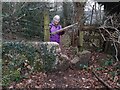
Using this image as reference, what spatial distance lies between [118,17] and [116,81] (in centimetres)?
305

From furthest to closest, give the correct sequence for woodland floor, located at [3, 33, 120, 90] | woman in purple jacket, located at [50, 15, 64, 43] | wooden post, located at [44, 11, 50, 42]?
1. woman in purple jacket, located at [50, 15, 64, 43]
2. wooden post, located at [44, 11, 50, 42]
3. woodland floor, located at [3, 33, 120, 90]

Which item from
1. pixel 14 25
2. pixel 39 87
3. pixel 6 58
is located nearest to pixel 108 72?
pixel 39 87

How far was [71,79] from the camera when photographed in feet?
20.8

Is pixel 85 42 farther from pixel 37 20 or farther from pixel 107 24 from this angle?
pixel 37 20

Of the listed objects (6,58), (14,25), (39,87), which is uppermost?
(14,25)

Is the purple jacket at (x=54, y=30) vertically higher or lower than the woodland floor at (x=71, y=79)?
higher

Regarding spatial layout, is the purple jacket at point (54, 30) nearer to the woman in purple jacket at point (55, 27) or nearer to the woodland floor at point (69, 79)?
the woman in purple jacket at point (55, 27)

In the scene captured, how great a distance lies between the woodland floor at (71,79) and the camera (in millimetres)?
5828

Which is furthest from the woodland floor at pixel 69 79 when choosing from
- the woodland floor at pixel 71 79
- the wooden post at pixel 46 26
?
the wooden post at pixel 46 26

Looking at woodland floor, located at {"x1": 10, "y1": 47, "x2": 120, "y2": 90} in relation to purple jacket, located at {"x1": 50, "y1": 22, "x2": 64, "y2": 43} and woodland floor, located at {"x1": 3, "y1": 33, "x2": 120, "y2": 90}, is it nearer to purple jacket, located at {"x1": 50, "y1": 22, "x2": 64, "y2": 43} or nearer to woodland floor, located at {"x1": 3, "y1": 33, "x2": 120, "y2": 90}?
woodland floor, located at {"x1": 3, "y1": 33, "x2": 120, "y2": 90}

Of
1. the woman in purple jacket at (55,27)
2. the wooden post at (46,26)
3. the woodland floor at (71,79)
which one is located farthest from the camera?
the woman in purple jacket at (55,27)

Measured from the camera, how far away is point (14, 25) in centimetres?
983

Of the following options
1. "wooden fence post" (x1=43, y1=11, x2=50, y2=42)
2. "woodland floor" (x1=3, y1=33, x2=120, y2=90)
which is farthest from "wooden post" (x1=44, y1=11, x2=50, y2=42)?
"woodland floor" (x1=3, y1=33, x2=120, y2=90)

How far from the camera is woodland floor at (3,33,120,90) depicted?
5828 mm
